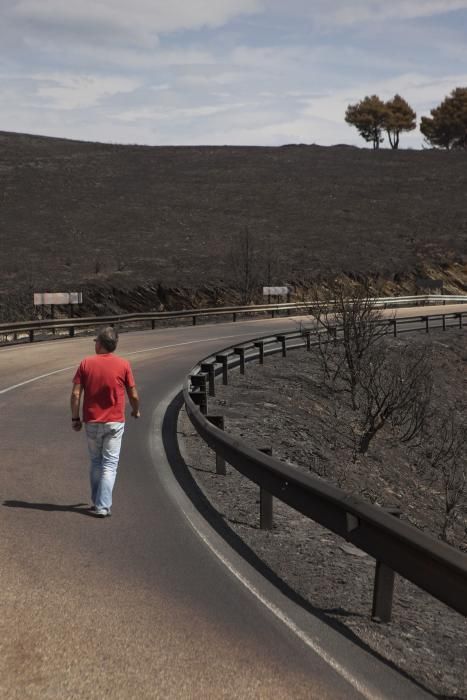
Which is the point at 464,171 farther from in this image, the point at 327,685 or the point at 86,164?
the point at 327,685

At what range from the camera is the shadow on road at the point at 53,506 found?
8003 mm

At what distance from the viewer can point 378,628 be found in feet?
17.3

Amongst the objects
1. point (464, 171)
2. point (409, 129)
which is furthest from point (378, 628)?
point (409, 129)

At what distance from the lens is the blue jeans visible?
300 inches

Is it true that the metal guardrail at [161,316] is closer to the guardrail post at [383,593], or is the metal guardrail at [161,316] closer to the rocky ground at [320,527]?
the rocky ground at [320,527]

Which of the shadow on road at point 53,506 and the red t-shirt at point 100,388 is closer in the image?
the red t-shirt at point 100,388

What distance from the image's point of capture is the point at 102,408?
300 inches

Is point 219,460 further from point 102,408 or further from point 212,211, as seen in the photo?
point 212,211

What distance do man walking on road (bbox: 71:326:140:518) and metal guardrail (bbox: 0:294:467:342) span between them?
611 inches

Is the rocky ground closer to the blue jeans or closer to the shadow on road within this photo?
the blue jeans

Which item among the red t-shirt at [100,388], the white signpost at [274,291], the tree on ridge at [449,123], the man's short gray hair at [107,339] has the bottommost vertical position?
the white signpost at [274,291]

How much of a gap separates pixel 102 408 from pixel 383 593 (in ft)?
10.6

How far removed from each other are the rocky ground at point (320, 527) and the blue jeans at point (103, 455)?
1110 millimetres

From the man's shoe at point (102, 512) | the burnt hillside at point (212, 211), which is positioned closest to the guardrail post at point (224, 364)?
the man's shoe at point (102, 512)
